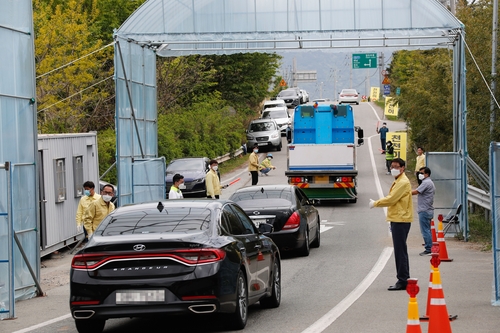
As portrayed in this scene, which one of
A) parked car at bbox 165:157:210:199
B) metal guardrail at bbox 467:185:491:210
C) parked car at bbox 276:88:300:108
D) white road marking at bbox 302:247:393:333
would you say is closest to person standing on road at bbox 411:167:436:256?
white road marking at bbox 302:247:393:333

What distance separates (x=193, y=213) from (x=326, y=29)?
16.2 m

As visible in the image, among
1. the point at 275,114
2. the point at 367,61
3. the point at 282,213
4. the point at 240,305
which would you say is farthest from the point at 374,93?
the point at 240,305

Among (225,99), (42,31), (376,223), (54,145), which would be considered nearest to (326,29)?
(376,223)

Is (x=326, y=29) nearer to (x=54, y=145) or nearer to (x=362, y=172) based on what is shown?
(x=54, y=145)

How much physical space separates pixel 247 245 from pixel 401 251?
146 inches

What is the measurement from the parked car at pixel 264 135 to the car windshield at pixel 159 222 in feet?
141

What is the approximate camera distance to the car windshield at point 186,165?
115 feet

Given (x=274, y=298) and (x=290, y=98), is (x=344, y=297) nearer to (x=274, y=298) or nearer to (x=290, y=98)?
(x=274, y=298)

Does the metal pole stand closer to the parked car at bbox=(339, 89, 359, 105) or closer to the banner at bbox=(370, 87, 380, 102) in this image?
the parked car at bbox=(339, 89, 359, 105)

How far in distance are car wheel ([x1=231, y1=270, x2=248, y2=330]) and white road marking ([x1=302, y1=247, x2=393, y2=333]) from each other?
72 centimetres

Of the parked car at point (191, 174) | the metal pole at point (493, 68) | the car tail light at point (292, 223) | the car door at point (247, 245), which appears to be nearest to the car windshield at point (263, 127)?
the parked car at point (191, 174)

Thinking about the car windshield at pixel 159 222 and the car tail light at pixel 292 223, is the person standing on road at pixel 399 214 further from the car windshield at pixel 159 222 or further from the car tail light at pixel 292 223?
the car tail light at pixel 292 223

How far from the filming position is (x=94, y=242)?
948 centimetres

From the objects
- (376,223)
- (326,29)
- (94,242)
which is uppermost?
(326,29)
